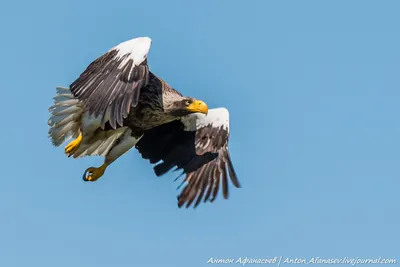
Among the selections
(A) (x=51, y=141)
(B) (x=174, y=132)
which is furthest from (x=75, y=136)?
(B) (x=174, y=132)

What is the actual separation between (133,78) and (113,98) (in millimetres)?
412

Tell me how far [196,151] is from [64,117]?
82.7 inches

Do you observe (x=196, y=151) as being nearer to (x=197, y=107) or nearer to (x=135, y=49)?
(x=197, y=107)

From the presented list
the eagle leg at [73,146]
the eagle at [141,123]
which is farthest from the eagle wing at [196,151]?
the eagle leg at [73,146]

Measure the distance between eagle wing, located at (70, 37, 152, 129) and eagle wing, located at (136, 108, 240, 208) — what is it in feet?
6.24

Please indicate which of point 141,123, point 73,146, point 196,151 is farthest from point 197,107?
point 73,146

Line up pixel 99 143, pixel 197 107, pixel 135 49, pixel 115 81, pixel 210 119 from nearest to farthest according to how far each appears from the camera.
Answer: pixel 115 81
pixel 135 49
pixel 197 107
pixel 99 143
pixel 210 119

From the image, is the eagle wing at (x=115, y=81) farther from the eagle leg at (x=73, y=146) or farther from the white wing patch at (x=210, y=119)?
the white wing patch at (x=210, y=119)

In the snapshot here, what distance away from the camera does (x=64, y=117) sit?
53.7 feet

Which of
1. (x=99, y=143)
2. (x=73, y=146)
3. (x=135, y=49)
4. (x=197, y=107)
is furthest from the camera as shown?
(x=99, y=143)

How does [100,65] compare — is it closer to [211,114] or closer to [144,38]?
[144,38]

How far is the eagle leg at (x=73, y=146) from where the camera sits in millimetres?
16281

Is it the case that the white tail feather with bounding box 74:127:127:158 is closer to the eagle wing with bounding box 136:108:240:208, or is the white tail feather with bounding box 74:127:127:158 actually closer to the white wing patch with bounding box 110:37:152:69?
the eagle wing with bounding box 136:108:240:208

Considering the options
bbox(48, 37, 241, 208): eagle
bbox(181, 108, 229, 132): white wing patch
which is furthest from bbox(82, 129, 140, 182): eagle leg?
bbox(181, 108, 229, 132): white wing patch
